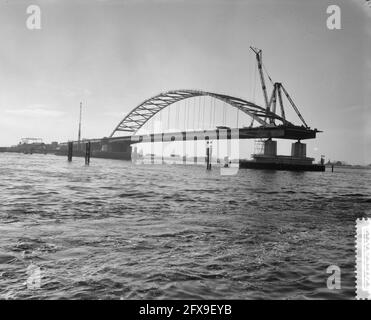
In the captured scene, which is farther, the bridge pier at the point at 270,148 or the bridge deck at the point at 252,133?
the bridge pier at the point at 270,148

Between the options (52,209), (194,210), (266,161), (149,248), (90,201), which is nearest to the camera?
(149,248)

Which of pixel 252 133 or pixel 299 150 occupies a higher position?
pixel 252 133

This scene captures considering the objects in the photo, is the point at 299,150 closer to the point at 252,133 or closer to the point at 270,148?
the point at 270,148

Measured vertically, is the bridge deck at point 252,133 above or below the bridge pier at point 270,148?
above

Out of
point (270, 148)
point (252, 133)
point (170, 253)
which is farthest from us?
point (270, 148)

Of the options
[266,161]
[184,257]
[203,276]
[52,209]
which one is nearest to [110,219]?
[52,209]

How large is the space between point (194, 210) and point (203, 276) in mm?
7692

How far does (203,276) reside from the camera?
5.74 meters

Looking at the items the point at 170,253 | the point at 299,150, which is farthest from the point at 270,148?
the point at 170,253

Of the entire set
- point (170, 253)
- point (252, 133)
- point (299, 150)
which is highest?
point (252, 133)

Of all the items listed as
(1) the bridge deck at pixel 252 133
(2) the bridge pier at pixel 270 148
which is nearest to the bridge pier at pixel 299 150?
(1) the bridge deck at pixel 252 133

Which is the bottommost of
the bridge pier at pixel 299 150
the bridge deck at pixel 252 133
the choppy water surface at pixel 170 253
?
the choppy water surface at pixel 170 253

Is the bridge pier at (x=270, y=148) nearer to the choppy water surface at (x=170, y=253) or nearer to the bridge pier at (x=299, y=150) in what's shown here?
the bridge pier at (x=299, y=150)
